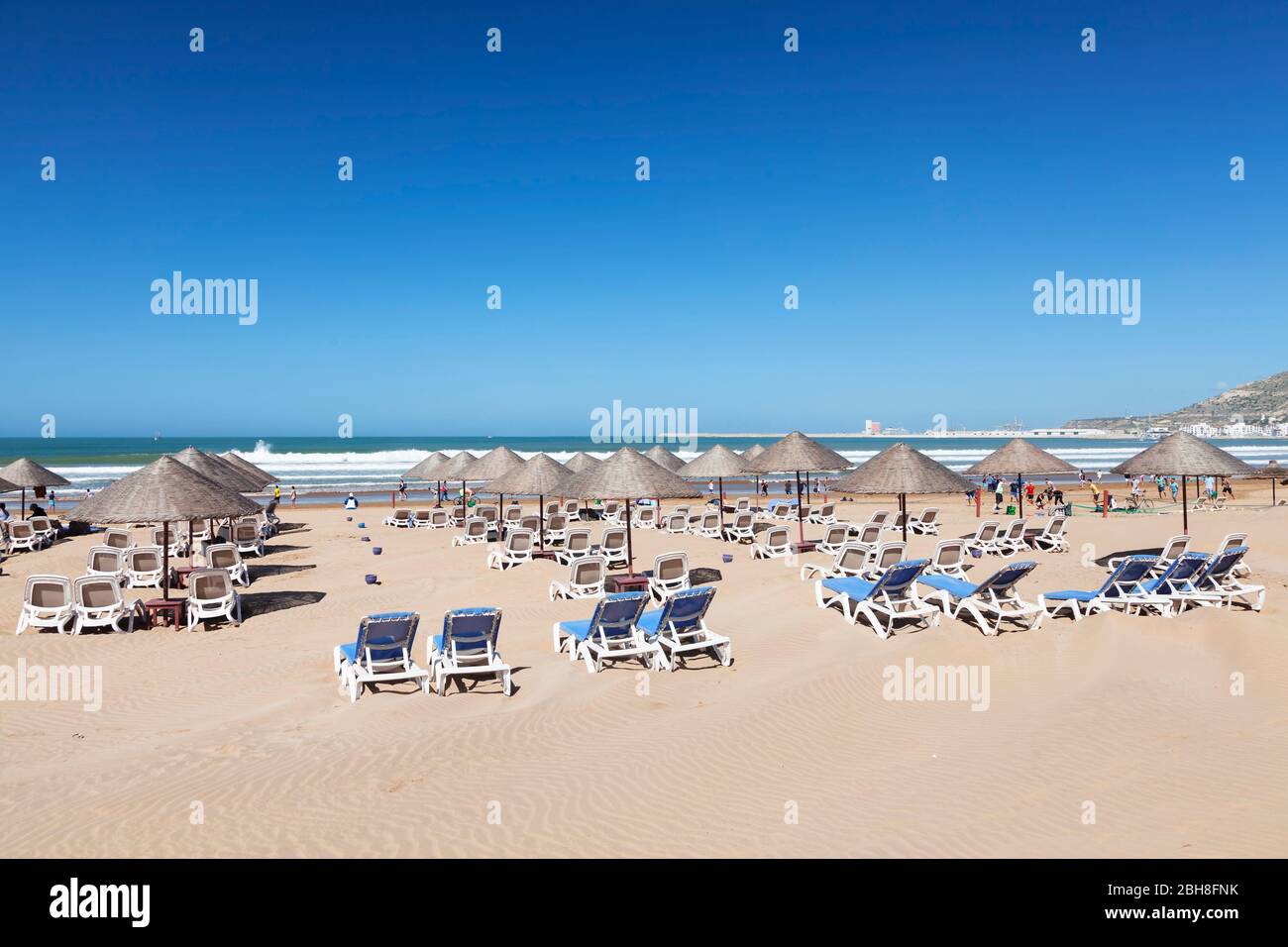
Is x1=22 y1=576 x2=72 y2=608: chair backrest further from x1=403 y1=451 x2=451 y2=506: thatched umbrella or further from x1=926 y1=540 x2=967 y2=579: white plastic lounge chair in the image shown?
x1=403 y1=451 x2=451 y2=506: thatched umbrella

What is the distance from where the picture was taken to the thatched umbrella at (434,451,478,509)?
22.0m

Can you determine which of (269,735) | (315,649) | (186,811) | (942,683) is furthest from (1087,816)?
(315,649)

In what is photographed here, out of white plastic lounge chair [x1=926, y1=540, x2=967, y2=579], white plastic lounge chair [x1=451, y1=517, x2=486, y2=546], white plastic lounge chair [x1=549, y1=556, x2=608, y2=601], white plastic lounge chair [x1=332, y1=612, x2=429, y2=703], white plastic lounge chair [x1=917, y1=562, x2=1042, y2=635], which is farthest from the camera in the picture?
white plastic lounge chair [x1=451, y1=517, x2=486, y2=546]

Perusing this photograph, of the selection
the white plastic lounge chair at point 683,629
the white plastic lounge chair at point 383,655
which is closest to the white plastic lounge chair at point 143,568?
the white plastic lounge chair at point 383,655

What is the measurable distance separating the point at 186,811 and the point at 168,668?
4.43 m

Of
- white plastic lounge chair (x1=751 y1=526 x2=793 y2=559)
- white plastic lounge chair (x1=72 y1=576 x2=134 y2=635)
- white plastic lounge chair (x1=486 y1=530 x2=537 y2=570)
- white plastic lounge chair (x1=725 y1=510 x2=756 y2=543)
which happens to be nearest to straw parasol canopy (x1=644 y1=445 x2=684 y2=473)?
white plastic lounge chair (x1=725 y1=510 x2=756 y2=543)

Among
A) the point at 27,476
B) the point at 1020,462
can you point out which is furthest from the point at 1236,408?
the point at 27,476

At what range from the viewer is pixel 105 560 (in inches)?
520

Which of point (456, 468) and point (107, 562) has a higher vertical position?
point (456, 468)

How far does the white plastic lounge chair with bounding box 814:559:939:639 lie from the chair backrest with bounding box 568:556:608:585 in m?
3.32

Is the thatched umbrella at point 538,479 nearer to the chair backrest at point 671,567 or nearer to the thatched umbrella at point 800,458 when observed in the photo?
the thatched umbrella at point 800,458

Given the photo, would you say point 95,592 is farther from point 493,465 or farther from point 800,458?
point 800,458

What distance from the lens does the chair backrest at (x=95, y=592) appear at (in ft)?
33.0

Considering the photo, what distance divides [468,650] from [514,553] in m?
7.44
